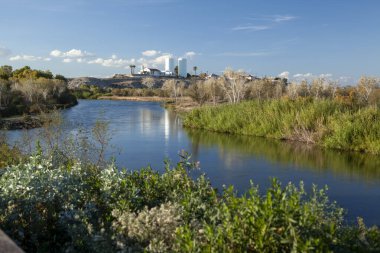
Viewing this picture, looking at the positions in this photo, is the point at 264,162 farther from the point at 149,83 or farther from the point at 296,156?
the point at 149,83

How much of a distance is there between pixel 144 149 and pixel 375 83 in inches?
1056

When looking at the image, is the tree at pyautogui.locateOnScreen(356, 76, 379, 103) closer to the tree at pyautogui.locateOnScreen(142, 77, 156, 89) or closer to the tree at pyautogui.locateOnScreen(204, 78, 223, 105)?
the tree at pyautogui.locateOnScreen(204, 78, 223, 105)

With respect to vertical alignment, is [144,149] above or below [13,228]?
below

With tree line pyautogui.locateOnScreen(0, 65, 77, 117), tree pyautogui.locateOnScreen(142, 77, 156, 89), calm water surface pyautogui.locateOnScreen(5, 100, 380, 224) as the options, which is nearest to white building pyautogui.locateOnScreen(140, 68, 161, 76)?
tree pyautogui.locateOnScreen(142, 77, 156, 89)

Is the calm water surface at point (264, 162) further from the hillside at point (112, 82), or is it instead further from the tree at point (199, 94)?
the hillside at point (112, 82)

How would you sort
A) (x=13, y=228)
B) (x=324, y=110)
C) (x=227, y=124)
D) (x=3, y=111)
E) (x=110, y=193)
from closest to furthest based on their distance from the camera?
(x=13, y=228) < (x=110, y=193) < (x=324, y=110) < (x=227, y=124) < (x=3, y=111)

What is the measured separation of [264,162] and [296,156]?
2.09 m

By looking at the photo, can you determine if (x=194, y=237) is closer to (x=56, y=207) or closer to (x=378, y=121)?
(x=56, y=207)

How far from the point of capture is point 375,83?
3712 centimetres

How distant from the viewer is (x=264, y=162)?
16.2 meters

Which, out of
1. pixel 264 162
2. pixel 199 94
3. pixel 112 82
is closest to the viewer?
pixel 264 162

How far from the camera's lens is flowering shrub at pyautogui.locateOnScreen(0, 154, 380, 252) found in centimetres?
308

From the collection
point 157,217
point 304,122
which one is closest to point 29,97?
point 304,122

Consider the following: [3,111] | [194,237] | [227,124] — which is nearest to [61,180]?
[194,237]
